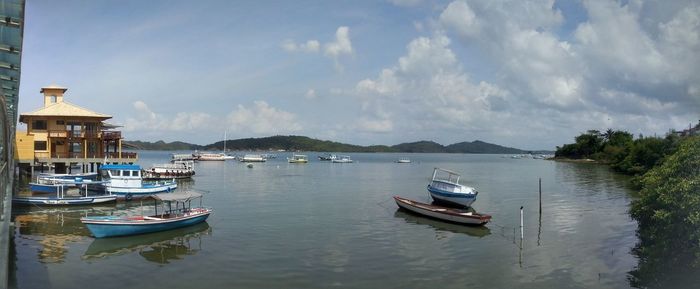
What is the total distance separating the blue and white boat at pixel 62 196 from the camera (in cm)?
3741

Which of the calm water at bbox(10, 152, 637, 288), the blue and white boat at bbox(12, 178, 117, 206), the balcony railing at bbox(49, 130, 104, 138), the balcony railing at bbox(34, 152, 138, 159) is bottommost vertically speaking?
the calm water at bbox(10, 152, 637, 288)

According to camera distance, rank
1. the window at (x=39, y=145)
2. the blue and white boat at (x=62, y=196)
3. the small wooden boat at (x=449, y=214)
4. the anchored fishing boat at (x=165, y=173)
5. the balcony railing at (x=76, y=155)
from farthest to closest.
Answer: the anchored fishing boat at (x=165, y=173) → the window at (x=39, y=145) → the balcony railing at (x=76, y=155) → the blue and white boat at (x=62, y=196) → the small wooden boat at (x=449, y=214)

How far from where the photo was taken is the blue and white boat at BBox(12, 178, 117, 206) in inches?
1473

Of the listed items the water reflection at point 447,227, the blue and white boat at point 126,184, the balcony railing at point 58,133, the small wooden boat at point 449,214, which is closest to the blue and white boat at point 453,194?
the small wooden boat at point 449,214

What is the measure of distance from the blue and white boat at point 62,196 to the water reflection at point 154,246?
46.2 feet

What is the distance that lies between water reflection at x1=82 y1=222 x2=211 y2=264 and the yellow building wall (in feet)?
110

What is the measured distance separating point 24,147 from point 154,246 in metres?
36.7

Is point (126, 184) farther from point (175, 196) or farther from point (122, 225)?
point (122, 225)

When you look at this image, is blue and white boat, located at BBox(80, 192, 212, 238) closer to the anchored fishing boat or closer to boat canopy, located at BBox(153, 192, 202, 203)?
boat canopy, located at BBox(153, 192, 202, 203)

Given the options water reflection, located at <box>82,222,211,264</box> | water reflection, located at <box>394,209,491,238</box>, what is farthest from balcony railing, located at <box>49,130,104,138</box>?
water reflection, located at <box>394,209,491,238</box>

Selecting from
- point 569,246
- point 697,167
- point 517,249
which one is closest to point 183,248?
point 517,249

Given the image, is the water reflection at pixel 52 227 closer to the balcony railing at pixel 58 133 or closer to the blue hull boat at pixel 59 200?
the blue hull boat at pixel 59 200

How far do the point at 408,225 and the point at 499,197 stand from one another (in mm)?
22193

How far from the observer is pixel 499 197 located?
2078 inches
